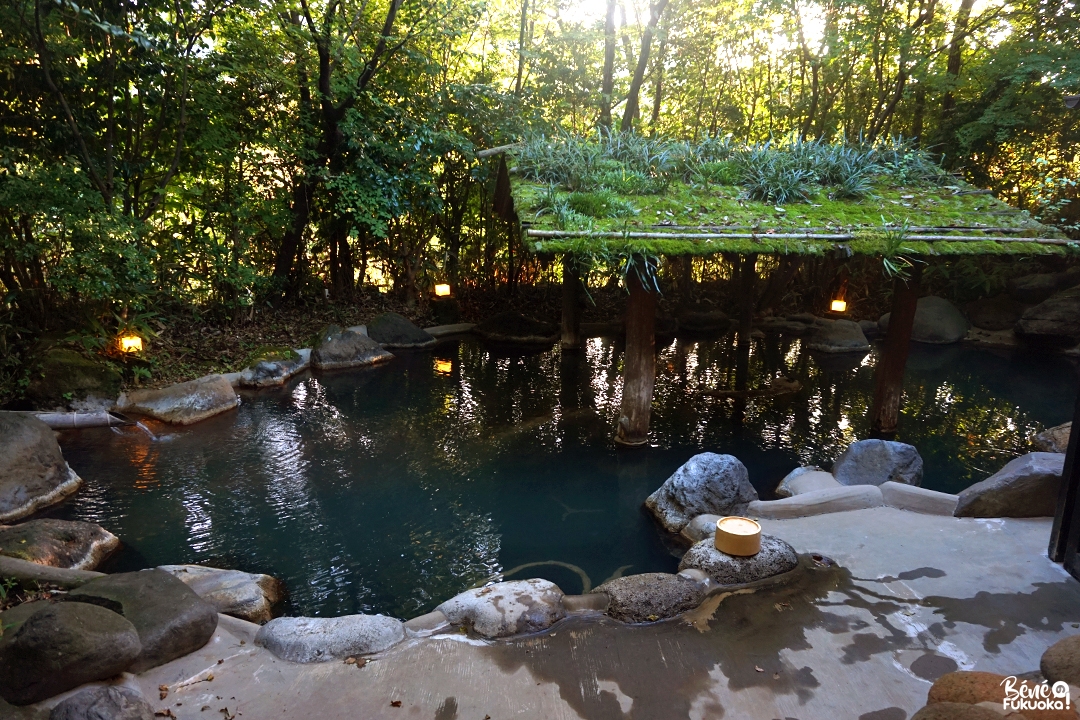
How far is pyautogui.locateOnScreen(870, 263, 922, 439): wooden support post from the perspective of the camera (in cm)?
710

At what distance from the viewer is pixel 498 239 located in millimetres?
14297

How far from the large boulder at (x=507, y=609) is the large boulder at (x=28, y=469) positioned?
4.57m

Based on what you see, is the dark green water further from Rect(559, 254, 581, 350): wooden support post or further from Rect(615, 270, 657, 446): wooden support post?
Rect(559, 254, 581, 350): wooden support post

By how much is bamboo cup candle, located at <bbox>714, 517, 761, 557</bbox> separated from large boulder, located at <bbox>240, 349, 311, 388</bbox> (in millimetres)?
7680

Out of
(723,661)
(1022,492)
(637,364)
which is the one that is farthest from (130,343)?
(1022,492)

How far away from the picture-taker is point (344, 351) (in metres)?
10.9

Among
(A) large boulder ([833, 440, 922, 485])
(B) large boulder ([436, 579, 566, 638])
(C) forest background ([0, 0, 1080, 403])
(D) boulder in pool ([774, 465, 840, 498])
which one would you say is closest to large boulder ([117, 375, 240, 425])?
(C) forest background ([0, 0, 1080, 403])

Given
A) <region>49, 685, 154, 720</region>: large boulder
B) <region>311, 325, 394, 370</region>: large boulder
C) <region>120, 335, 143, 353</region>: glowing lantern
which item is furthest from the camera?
<region>311, 325, 394, 370</region>: large boulder

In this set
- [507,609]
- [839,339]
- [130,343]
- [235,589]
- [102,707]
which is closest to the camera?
[102,707]

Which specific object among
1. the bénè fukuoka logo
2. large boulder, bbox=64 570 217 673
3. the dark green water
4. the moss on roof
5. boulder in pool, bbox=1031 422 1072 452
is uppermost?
the moss on roof

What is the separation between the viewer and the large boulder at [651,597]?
369 centimetres

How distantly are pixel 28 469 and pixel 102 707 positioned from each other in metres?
4.40

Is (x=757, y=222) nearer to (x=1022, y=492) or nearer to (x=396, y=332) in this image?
(x=1022, y=492)

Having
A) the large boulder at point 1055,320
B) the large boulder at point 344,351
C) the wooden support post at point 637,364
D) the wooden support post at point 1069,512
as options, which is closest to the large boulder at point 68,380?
the large boulder at point 344,351
